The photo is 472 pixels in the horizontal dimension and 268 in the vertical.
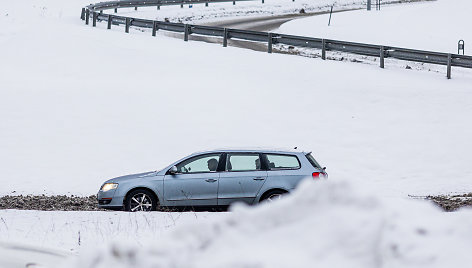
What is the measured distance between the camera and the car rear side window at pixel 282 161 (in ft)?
43.1

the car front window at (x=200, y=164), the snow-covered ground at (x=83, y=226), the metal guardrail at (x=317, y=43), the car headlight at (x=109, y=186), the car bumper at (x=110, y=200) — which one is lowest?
the car bumper at (x=110, y=200)

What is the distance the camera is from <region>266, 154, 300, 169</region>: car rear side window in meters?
13.1

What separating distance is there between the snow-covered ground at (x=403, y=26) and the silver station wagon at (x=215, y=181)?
21927mm

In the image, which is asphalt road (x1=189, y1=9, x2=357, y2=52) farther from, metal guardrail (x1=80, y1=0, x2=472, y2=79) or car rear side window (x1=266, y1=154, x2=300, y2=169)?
car rear side window (x1=266, y1=154, x2=300, y2=169)

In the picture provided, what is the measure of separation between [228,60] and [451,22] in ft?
58.3

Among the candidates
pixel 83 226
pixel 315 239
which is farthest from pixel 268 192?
pixel 315 239

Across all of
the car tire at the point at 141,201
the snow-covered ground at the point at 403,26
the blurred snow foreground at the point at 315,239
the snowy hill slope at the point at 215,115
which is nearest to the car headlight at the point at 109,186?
the car tire at the point at 141,201

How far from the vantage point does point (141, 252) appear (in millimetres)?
2998

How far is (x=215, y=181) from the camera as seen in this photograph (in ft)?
43.1

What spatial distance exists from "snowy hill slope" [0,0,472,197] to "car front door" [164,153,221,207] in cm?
424

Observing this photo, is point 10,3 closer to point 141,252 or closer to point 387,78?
point 387,78

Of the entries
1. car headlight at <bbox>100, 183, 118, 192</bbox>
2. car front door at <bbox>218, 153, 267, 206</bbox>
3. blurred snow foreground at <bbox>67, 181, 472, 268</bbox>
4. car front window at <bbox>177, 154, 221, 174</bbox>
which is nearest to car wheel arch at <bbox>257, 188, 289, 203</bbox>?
car front door at <bbox>218, 153, 267, 206</bbox>

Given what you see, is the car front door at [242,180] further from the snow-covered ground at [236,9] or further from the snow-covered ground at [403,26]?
the snow-covered ground at [236,9]

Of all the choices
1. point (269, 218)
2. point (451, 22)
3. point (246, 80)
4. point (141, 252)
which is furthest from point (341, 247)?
point (451, 22)
